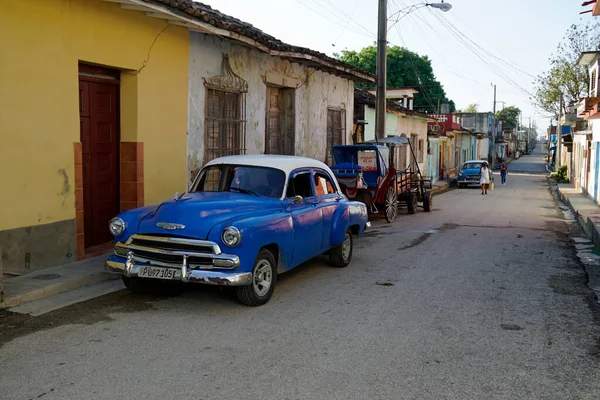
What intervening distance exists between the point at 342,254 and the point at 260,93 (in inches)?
227

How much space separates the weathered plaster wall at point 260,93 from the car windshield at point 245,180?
3.40 m

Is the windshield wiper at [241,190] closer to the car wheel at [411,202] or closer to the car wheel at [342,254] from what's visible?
the car wheel at [342,254]

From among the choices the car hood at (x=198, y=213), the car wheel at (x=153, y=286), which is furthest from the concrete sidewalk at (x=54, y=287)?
the car hood at (x=198, y=213)

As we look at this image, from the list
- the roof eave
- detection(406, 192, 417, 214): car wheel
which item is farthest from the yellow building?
detection(406, 192, 417, 214): car wheel

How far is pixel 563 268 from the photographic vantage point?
923 centimetres

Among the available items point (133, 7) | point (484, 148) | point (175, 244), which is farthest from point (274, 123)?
point (484, 148)

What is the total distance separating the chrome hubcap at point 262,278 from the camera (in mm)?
6495

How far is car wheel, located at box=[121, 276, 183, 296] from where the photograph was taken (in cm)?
684

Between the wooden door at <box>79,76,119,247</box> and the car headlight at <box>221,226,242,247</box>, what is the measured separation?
3959 mm

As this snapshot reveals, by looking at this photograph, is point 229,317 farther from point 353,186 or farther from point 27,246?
point 353,186

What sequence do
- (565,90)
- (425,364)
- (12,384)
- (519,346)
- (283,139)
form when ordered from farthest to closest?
1. (565,90)
2. (283,139)
3. (519,346)
4. (425,364)
5. (12,384)

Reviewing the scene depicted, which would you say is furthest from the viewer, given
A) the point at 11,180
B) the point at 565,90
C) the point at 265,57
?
the point at 565,90

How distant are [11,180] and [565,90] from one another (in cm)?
4276

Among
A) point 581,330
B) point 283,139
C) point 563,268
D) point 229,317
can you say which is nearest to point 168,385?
point 229,317
